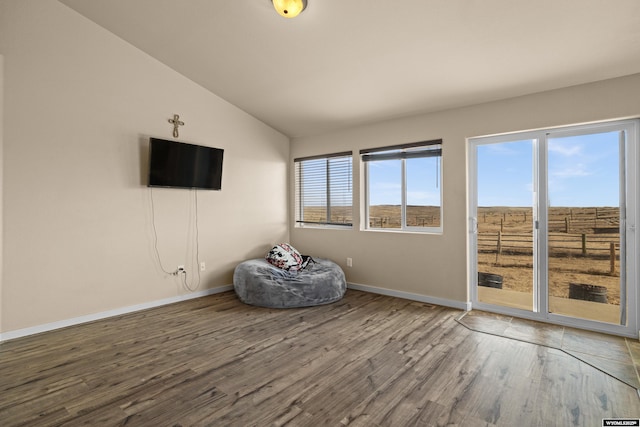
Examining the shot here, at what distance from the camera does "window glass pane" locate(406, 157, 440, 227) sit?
4.12m

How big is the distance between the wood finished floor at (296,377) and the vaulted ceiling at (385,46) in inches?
96.3

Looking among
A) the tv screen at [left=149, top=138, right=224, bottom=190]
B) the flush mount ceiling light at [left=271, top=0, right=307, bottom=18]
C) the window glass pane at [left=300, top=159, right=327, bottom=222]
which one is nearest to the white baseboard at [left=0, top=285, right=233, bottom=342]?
the tv screen at [left=149, top=138, right=224, bottom=190]

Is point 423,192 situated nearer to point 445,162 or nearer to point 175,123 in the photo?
point 445,162

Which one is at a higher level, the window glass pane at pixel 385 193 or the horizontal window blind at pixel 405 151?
the horizontal window blind at pixel 405 151

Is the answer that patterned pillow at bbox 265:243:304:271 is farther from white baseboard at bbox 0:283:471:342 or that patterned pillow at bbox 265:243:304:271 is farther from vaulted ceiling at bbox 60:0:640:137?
vaulted ceiling at bbox 60:0:640:137

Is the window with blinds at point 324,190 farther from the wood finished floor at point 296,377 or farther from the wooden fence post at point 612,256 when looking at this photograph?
the wooden fence post at point 612,256

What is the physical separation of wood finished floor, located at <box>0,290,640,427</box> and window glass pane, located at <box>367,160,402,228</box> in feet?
5.12

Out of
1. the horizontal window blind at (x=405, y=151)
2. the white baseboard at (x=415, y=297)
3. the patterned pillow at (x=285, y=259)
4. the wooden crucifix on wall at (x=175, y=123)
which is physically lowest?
the white baseboard at (x=415, y=297)

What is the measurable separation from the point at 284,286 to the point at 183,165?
190 centimetres

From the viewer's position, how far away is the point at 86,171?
3400 millimetres

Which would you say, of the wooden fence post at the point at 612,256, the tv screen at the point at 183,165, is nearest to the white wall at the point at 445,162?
the wooden fence post at the point at 612,256

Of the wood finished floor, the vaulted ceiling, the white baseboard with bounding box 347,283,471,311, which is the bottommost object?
the wood finished floor

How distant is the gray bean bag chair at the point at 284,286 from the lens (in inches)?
154

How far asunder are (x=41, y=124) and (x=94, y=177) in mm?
636
